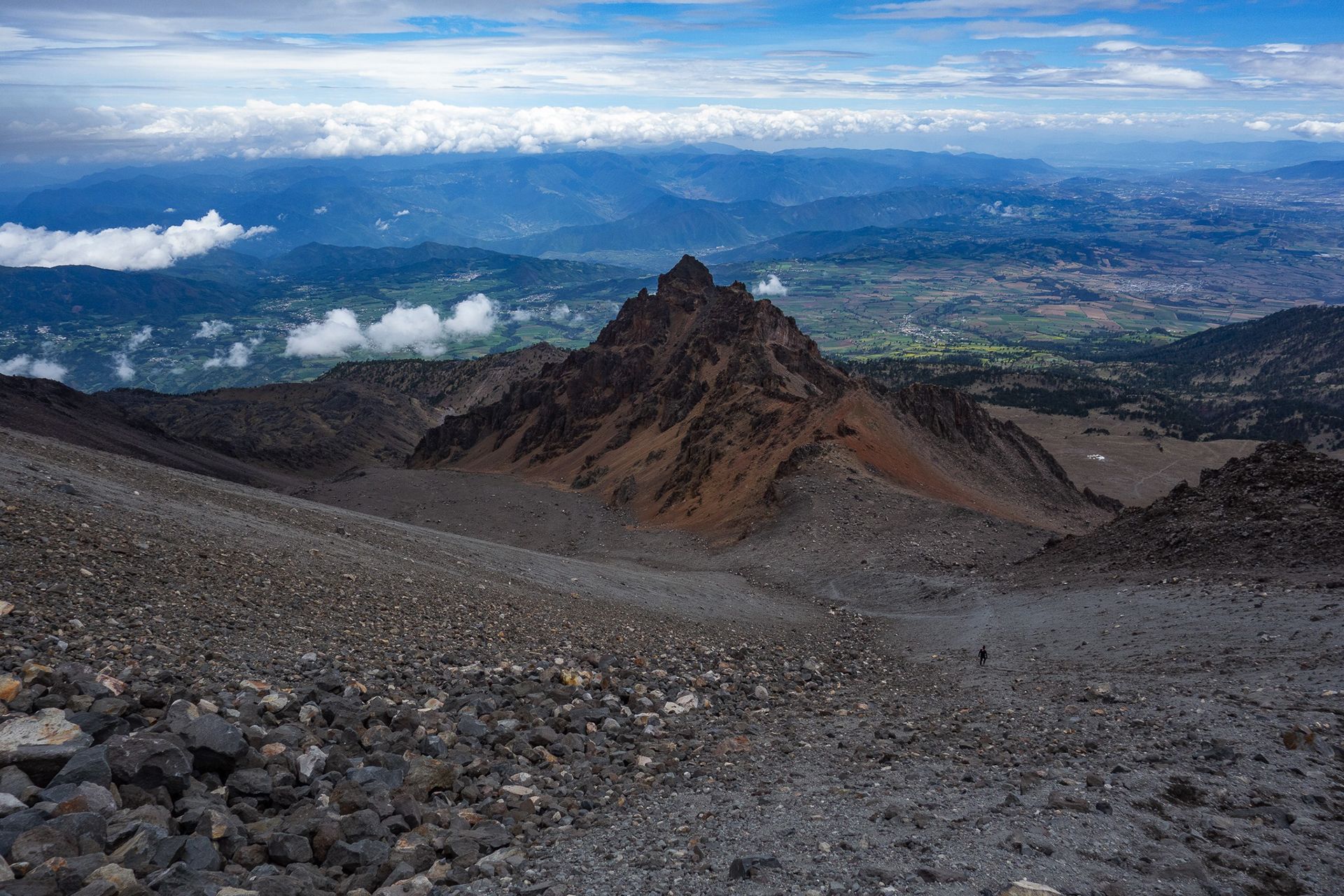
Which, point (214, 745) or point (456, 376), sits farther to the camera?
point (456, 376)

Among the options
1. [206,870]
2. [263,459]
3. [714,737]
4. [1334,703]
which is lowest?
[263,459]

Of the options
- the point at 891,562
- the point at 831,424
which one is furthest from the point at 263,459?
the point at 891,562

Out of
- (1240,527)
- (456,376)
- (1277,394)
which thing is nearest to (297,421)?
(456,376)

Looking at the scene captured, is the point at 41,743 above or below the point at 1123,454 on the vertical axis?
above

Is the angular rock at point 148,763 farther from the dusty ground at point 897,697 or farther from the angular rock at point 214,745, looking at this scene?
the dusty ground at point 897,697

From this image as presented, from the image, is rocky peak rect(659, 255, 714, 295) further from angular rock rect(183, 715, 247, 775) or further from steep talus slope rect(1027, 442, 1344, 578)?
angular rock rect(183, 715, 247, 775)

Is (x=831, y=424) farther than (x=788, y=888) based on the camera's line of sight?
Yes

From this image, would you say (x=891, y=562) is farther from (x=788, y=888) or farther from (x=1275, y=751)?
(x=788, y=888)

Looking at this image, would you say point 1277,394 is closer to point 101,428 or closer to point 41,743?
point 101,428
